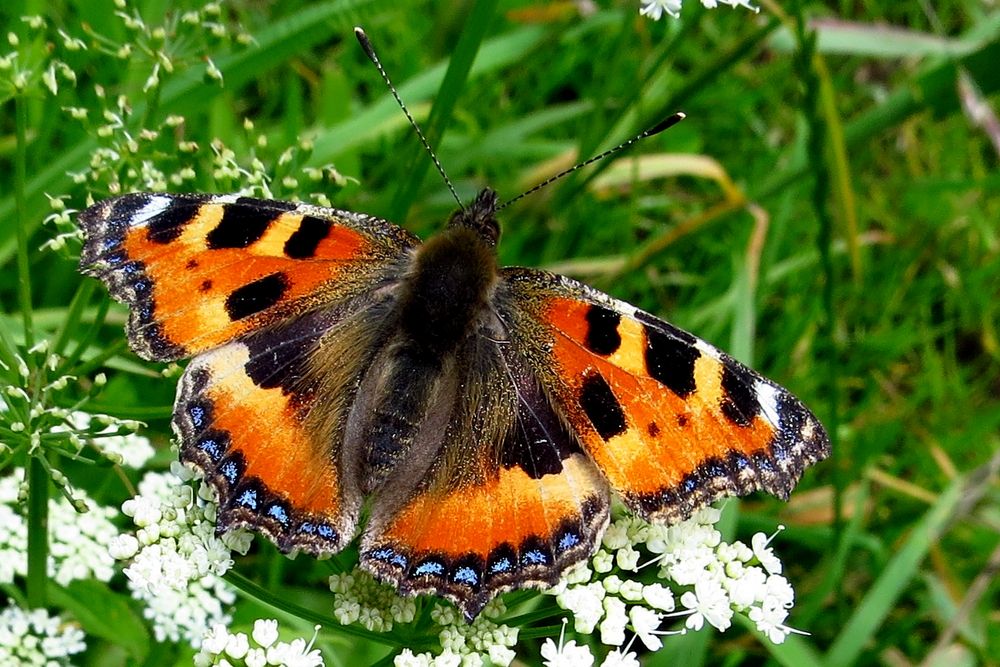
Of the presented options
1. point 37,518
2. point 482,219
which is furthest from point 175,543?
point 482,219

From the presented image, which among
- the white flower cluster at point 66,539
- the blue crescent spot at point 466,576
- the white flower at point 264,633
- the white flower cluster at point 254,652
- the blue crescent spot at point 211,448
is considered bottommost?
the white flower cluster at point 66,539

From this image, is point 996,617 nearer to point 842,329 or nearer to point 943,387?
point 943,387

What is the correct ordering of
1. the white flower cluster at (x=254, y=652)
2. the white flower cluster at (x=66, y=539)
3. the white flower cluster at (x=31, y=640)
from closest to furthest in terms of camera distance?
the white flower cluster at (x=254, y=652), the white flower cluster at (x=31, y=640), the white flower cluster at (x=66, y=539)

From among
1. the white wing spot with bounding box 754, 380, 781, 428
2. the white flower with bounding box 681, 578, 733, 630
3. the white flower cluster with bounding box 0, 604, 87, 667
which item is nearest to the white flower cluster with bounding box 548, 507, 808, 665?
the white flower with bounding box 681, 578, 733, 630

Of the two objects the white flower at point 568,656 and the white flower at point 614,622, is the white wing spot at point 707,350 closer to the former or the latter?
the white flower at point 614,622

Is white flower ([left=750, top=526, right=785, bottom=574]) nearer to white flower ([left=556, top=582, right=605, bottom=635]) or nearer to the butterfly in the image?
the butterfly

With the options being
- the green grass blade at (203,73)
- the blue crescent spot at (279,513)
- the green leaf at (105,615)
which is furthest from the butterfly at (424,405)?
the green grass blade at (203,73)

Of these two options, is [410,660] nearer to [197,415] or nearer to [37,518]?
[197,415]

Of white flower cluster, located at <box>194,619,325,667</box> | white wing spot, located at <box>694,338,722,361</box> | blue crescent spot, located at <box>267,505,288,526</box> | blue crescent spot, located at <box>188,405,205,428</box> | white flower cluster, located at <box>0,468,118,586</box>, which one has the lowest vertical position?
white flower cluster, located at <box>0,468,118,586</box>
